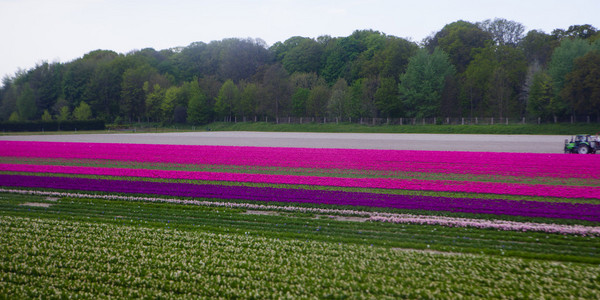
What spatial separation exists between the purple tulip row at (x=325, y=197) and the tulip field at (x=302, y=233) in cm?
8

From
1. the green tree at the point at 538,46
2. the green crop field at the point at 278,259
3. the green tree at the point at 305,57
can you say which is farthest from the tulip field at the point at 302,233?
the green tree at the point at 305,57

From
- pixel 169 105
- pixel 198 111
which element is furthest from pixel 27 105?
pixel 198 111

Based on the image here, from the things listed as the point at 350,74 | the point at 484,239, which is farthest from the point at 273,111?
the point at 484,239

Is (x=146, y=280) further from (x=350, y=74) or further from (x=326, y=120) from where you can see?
(x=350, y=74)

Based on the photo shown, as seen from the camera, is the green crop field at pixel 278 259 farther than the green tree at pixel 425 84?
No

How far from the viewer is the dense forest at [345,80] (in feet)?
259

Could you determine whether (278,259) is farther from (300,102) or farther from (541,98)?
(300,102)

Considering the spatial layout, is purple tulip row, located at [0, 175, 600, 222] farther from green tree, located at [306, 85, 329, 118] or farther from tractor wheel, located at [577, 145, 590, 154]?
green tree, located at [306, 85, 329, 118]

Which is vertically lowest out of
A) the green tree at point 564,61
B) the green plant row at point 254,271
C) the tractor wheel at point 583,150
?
the green plant row at point 254,271

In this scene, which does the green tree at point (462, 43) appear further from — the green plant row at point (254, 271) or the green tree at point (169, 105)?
the green plant row at point (254, 271)

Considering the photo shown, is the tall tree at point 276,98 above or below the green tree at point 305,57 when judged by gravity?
below

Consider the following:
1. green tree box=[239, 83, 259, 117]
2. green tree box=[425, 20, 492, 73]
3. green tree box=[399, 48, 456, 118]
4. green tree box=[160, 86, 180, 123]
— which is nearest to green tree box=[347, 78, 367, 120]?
green tree box=[399, 48, 456, 118]

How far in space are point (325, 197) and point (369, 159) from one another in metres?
11.5

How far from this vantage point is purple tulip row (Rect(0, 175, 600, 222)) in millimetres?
13117
